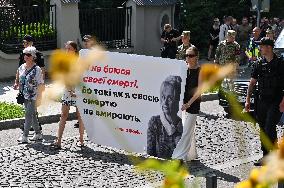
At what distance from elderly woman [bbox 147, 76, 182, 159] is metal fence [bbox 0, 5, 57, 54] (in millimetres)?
9496

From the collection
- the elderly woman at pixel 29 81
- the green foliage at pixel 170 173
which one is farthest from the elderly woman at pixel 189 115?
the green foliage at pixel 170 173

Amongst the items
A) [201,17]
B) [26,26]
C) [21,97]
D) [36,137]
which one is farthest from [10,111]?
[201,17]

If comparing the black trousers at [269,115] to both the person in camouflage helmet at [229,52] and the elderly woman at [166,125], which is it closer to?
the elderly woman at [166,125]

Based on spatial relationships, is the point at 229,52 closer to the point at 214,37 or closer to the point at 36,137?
the point at 36,137

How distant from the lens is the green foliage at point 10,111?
40.9 ft

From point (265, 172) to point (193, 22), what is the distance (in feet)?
82.1

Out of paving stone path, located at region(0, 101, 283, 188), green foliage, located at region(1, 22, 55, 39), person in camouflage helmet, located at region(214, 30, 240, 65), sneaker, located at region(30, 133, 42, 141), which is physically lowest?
sneaker, located at region(30, 133, 42, 141)

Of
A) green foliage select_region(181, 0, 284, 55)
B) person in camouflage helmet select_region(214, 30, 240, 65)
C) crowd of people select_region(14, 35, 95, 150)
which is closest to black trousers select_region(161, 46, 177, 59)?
person in camouflage helmet select_region(214, 30, 240, 65)

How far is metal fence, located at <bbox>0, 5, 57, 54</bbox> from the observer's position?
17703mm

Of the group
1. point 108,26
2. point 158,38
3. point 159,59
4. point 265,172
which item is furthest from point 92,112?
point 158,38

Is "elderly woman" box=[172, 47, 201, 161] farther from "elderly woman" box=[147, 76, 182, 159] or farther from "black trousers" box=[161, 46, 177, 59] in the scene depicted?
"black trousers" box=[161, 46, 177, 59]

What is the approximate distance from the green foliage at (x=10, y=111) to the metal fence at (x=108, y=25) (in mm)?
6524

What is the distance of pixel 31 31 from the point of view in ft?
59.8

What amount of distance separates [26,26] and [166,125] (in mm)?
9975
